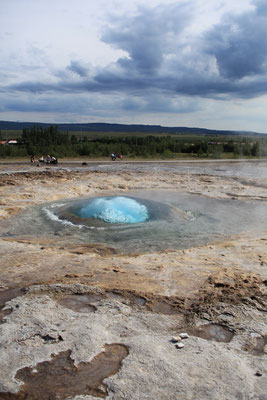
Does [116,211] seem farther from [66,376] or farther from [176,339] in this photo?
[66,376]

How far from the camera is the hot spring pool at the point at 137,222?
744cm

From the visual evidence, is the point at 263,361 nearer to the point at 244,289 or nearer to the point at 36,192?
the point at 244,289

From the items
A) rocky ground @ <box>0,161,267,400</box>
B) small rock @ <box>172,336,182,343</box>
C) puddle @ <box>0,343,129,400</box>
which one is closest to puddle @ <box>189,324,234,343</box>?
rocky ground @ <box>0,161,267,400</box>

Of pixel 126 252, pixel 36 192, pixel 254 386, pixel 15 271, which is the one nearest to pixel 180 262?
pixel 126 252

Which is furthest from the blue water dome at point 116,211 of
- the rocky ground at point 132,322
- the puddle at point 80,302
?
the puddle at point 80,302

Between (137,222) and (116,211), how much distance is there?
82 centimetres

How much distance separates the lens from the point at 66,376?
118 inches

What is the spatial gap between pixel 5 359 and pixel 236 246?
4.87m

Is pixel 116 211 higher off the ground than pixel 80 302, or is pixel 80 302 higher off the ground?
pixel 116 211

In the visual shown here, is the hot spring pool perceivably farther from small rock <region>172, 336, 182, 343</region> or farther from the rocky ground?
small rock <region>172, 336, 182, 343</region>

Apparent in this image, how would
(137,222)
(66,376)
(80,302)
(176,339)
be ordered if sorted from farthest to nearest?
(137,222)
(80,302)
(176,339)
(66,376)

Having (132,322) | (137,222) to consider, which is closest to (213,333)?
(132,322)

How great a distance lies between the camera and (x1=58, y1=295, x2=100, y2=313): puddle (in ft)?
13.5

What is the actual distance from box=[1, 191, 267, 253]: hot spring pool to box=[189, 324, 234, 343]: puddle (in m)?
3.06
